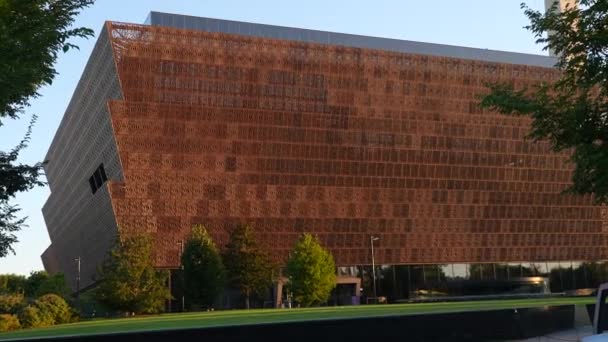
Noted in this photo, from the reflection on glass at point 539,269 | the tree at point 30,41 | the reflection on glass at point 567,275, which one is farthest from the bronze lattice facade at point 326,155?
the tree at point 30,41

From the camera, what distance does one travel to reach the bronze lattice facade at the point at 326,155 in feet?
239

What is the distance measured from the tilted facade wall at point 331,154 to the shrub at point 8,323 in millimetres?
27460

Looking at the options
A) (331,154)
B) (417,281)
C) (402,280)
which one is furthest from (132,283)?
(417,281)

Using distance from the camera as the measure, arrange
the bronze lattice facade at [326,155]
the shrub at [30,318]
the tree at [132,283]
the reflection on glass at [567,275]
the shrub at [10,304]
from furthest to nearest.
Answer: the reflection on glass at [567,275] → the bronze lattice facade at [326,155] → the tree at [132,283] → the shrub at [10,304] → the shrub at [30,318]

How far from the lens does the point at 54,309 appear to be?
49.1m

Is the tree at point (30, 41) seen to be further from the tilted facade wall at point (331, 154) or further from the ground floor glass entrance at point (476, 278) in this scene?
the ground floor glass entrance at point (476, 278)

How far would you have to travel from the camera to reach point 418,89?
84688 millimetres

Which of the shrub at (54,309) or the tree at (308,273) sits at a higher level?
the tree at (308,273)

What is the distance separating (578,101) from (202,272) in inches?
2080

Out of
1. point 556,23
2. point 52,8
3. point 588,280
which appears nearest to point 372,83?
point 588,280

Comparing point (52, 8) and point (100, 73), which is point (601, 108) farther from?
point (100, 73)

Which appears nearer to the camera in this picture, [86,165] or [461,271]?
[86,165]

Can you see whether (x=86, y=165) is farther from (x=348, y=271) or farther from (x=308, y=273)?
(x=348, y=271)

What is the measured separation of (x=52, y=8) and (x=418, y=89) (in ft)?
247
